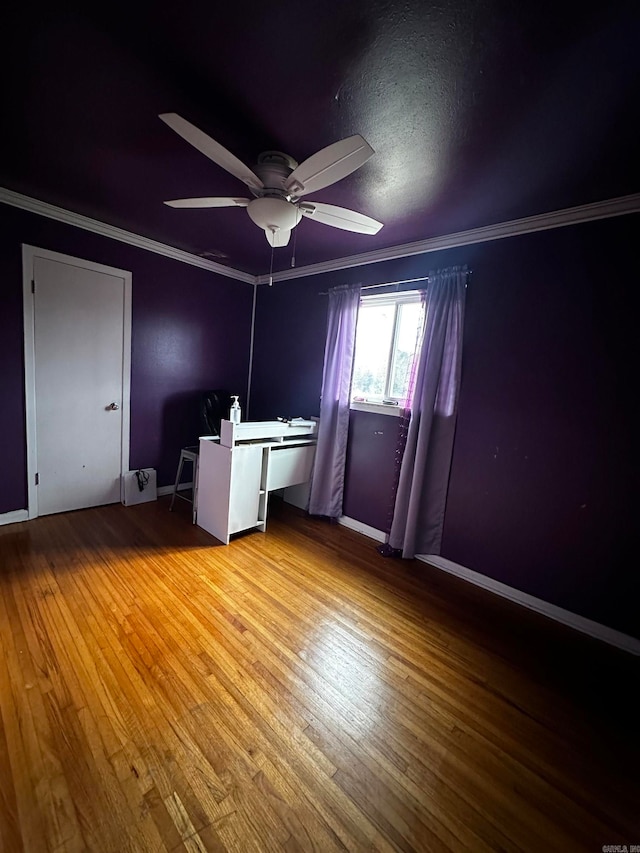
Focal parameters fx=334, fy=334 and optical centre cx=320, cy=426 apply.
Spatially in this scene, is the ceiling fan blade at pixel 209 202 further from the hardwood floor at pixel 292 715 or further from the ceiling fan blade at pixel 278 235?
the hardwood floor at pixel 292 715

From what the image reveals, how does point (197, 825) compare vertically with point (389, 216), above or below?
below

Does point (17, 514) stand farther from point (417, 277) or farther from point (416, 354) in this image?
point (417, 277)

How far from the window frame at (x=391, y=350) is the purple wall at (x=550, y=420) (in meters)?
0.20

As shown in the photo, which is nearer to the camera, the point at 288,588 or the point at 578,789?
the point at 578,789

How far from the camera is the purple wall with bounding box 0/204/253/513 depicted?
2.51 m

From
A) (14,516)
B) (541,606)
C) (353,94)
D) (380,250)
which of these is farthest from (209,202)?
(541,606)

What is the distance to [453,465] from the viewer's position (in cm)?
254

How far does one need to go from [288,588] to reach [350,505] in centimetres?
115

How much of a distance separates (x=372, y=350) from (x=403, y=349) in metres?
0.30

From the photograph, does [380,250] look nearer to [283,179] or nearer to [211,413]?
[283,179]

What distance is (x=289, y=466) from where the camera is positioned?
3096 mm

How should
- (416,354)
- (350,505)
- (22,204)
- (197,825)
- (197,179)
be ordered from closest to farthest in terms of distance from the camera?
(197,825) < (197,179) < (22,204) < (416,354) < (350,505)

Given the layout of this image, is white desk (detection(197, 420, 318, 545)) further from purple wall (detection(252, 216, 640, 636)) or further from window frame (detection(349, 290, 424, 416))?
purple wall (detection(252, 216, 640, 636))

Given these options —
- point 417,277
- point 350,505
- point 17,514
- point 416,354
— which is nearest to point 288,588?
point 350,505
